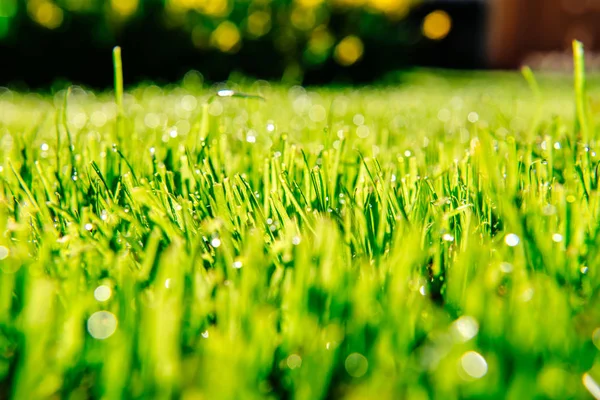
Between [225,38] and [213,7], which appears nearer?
[213,7]

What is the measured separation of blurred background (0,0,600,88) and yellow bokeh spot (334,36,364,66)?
12 mm

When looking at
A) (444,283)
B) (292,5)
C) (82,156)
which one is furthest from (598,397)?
(292,5)

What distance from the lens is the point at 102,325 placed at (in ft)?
2.70

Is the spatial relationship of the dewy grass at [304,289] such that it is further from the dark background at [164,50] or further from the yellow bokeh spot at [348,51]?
the yellow bokeh spot at [348,51]

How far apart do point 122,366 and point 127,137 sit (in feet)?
4.39

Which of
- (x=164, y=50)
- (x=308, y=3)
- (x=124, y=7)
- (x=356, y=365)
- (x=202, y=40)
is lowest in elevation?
(x=356, y=365)

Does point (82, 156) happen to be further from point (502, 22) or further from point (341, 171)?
point (502, 22)

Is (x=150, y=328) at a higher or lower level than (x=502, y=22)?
lower

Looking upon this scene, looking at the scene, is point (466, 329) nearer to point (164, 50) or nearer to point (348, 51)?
point (164, 50)

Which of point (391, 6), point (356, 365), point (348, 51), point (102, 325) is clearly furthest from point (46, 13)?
point (356, 365)

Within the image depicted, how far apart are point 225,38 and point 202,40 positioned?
0.86 ft

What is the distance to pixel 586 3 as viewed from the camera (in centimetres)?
1466

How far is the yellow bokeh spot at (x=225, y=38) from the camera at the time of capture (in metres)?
7.25

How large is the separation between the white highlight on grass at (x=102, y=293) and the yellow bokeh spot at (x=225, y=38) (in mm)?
6609
